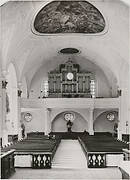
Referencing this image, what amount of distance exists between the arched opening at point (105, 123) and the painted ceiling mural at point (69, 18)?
11.0 meters

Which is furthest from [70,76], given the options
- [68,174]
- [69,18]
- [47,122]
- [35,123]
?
[68,174]

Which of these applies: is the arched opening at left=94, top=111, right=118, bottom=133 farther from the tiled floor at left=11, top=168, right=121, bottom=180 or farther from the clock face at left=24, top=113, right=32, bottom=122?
the tiled floor at left=11, top=168, right=121, bottom=180

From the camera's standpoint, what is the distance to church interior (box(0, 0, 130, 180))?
12.6 metres

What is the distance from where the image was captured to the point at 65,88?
28.3 meters

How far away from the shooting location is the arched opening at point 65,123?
1141 inches

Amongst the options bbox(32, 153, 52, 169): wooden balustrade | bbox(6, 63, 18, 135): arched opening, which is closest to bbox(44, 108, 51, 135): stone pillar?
bbox(6, 63, 18, 135): arched opening

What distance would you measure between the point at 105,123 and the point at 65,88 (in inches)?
171

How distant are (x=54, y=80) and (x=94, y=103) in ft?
13.2

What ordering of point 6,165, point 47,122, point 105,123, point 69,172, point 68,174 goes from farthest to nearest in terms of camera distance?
point 105,123
point 47,122
point 69,172
point 68,174
point 6,165

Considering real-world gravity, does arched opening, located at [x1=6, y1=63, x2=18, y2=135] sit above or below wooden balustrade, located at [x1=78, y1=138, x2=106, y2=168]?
above

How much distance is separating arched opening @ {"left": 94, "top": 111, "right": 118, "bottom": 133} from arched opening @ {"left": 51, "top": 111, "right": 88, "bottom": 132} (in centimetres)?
93

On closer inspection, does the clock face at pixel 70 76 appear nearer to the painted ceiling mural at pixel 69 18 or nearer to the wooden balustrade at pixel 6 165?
the painted ceiling mural at pixel 69 18

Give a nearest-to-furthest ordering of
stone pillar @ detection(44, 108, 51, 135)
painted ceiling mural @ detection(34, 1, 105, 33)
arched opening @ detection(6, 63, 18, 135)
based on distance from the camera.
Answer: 1. painted ceiling mural @ detection(34, 1, 105, 33)
2. arched opening @ detection(6, 63, 18, 135)
3. stone pillar @ detection(44, 108, 51, 135)

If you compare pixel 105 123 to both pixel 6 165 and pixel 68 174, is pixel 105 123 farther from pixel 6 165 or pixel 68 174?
pixel 6 165
